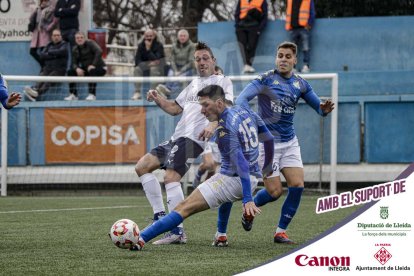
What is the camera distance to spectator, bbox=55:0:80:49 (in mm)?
18141

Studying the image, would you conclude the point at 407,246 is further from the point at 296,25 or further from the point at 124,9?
the point at 124,9

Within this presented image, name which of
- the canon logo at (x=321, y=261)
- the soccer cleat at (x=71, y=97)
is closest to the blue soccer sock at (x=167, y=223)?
the canon logo at (x=321, y=261)

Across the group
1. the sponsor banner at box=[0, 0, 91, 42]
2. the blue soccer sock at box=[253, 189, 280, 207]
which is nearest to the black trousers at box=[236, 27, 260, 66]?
the sponsor banner at box=[0, 0, 91, 42]

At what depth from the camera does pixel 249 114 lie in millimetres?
8320

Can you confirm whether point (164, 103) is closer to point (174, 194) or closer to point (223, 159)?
point (174, 194)

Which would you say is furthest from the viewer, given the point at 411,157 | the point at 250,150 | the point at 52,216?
the point at 411,157

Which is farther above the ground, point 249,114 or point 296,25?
point 296,25

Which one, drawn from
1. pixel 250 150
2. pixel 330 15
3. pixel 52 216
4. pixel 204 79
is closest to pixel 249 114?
pixel 250 150

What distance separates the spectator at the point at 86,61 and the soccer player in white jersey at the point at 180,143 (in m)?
8.25

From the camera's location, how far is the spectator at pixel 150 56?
17.8 m

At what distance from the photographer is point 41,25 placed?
18.5 meters

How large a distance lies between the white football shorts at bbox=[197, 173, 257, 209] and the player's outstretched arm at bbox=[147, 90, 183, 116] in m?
1.30

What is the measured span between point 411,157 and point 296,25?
3263mm

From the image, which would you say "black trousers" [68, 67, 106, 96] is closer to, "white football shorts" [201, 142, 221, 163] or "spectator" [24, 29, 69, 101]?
"spectator" [24, 29, 69, 101]
